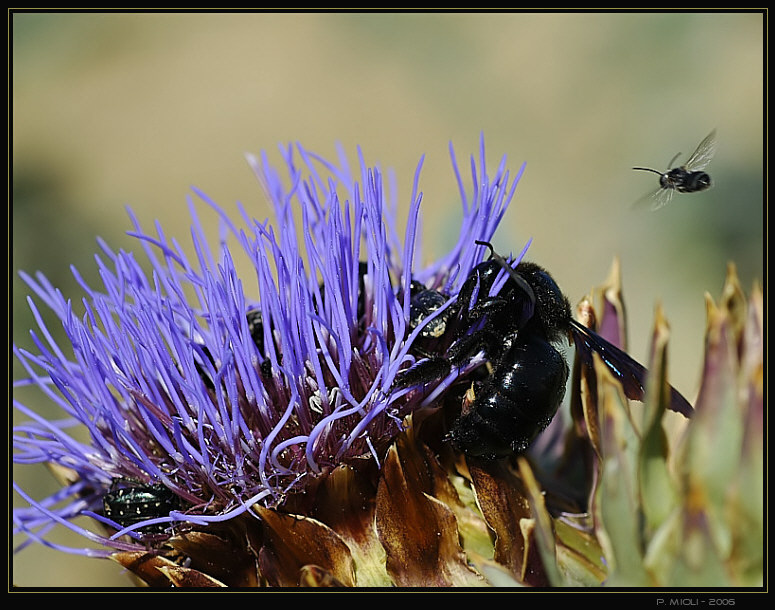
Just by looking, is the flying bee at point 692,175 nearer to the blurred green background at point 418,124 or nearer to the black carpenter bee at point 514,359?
the black carpenter bee at point 514,359

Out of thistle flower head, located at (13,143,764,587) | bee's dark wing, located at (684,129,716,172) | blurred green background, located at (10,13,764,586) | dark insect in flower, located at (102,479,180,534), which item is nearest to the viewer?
thistle flower head, located at (13,143,764,587)

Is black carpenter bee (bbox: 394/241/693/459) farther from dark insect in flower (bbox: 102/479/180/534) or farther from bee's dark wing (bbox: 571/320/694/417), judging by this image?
dark insect in flower (bbox: 102/479/180/534)

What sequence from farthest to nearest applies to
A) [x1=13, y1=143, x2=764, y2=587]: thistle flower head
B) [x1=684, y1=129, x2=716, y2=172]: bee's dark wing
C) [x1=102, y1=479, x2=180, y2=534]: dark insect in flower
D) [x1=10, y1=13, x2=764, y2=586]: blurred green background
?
[x1=10, y1=13, x2=764, y2=586]: blurred green background
[x1=684, y1=129, x2=716, y2=172]: bee's dark wing
[x1=102, y1=479, x2=180, y2=534]: dark insect in flower
[x1=13, y1=143, x2=764, y2=587]: thistle flower head

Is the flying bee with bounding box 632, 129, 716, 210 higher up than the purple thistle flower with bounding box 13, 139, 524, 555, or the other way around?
the flying bee with bounding box 632, 129, 716, 210

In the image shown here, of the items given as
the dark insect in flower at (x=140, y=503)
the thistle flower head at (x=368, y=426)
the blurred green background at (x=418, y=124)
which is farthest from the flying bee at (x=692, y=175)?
the blurred green background at (x=418, y=124)

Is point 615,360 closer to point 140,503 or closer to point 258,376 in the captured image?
point 258,376

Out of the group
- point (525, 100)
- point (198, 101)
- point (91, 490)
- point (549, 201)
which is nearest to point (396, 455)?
point (91, 490)

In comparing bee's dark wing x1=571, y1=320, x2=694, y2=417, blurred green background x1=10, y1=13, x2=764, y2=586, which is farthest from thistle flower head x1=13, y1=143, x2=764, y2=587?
blurred green background x1=10, y1=13, x2=764, y2=586
